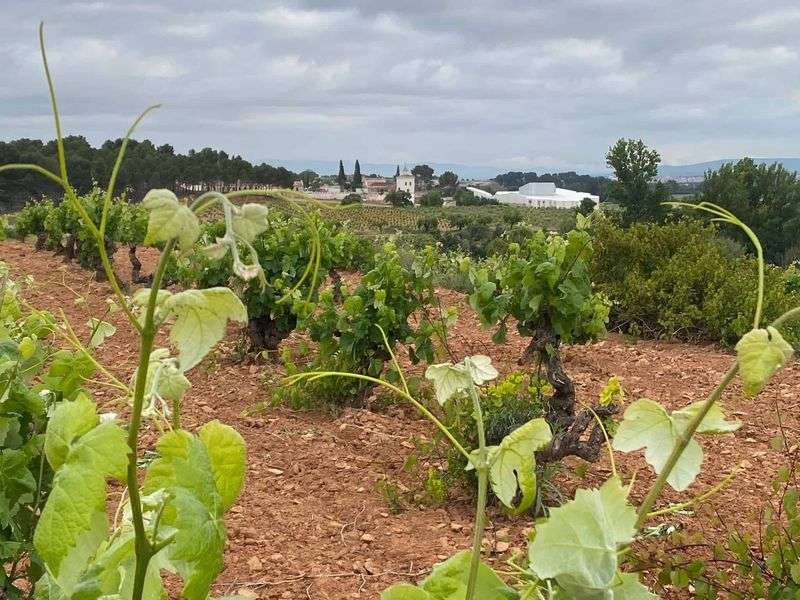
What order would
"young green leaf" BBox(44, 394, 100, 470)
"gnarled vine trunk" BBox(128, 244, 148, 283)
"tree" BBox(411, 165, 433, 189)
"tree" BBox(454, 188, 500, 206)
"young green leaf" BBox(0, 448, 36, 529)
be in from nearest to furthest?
1. "young green leaf" BBox(44, 394, 100, 470)
2. "young green leaf" BBox(0, 448, 36, 529)
3. "gnarled vine trunk" BBox(128, 244, 148, 283)
4. "tree" BBox(454, 188, 500, 206)
5. "tree" BBox(411, 165, 433, 189)

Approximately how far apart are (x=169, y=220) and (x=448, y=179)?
3025 inches

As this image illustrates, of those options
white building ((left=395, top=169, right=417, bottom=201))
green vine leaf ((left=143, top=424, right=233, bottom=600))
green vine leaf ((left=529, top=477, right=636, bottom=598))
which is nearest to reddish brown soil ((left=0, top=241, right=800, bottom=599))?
green vine leaf ((left=143, top=424, right=233, bottom=600))

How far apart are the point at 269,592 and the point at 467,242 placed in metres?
27.6

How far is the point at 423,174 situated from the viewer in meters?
78.5

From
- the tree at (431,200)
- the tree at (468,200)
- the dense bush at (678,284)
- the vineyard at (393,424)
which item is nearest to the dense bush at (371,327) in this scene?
the vineyard at (393,424)

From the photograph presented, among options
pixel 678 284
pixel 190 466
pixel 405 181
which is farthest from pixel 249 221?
pixel 405 181

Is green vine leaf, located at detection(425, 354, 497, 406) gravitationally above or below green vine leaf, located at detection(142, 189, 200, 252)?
below

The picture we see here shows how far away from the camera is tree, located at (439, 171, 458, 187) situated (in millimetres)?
75900

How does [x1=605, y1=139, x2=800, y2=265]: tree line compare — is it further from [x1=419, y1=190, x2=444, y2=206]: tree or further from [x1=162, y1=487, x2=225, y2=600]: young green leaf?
[x1=162, y1=487, x2=225, y2=600]: young green leaf

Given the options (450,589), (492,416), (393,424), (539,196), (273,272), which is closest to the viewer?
(450,589)

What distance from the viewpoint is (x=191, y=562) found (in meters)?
0.73

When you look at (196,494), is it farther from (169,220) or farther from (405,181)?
(405,181)

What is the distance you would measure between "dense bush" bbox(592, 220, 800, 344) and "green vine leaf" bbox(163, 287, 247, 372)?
6.98 metres

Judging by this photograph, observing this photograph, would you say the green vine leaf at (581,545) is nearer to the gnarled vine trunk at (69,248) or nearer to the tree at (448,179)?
the gnarled vine trunk at (69,248)
